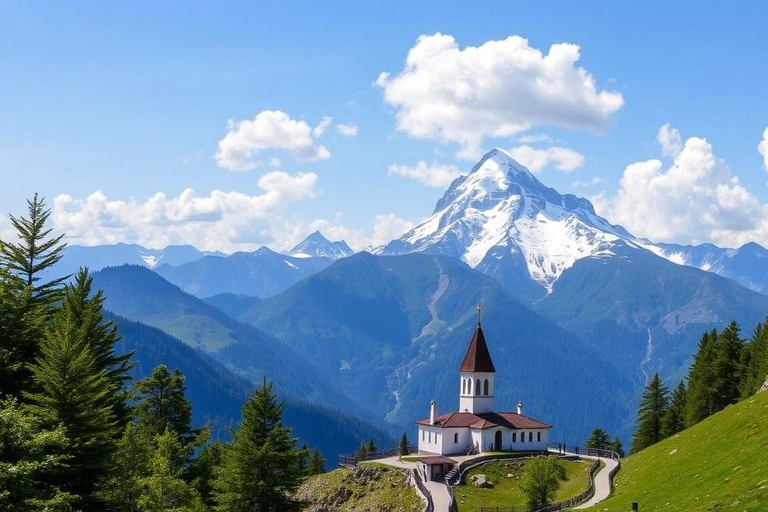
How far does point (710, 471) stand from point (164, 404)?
4337 cm

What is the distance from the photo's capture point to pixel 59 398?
3478cm

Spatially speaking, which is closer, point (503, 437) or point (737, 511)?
point (737, 511)

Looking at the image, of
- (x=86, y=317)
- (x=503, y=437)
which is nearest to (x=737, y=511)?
(x=86, y=317)

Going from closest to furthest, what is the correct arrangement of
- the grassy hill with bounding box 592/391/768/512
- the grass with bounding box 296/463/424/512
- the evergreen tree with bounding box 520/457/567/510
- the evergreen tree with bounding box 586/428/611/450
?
the grassy hill with bounding box 592/391/768/512 → the evergreen tree with bounding box 520/457/567/510 → the grass with bounding box 296/463/424/512 → the evergreen tree with bounding box 586/428/611/450

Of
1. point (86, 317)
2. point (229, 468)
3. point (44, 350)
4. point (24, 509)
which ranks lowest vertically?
point (24, 509)

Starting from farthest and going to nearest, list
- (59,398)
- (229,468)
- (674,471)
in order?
(674,471)
(229,468)
(59,398)

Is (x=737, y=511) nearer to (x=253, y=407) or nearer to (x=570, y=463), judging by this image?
(x=253, y=407)

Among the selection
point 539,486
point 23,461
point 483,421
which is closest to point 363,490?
point 483,421

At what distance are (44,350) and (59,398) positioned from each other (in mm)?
3326

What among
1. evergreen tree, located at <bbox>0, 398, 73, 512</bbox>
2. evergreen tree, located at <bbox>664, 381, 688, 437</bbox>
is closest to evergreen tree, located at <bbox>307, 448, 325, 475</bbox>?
evergreen tree, located at <bbox>664, 381, 688, 437</bbox>

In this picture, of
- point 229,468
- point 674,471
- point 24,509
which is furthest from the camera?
point 674,471

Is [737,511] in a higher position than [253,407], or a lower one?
lower

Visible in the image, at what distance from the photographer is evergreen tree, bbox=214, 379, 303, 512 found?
5172 centimetres

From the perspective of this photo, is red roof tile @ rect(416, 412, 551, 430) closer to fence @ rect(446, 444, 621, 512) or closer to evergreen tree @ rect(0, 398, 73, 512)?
fence @ rect(446, 444, 621, 512)
